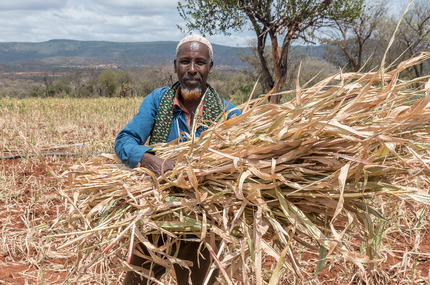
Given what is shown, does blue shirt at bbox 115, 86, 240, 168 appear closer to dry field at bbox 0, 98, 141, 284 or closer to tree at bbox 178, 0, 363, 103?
dry field at bbox 0, 98, 141, 284

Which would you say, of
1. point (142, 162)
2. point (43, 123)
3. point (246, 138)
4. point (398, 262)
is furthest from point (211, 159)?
point (43, 123)

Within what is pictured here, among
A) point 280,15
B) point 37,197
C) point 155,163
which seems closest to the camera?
point 155,163

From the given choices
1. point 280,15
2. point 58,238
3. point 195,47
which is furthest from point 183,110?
point 280,15

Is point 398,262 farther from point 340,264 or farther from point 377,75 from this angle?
point 377,75

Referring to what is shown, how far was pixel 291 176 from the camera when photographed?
106cm

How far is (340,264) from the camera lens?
247cm

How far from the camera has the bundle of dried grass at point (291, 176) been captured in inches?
39.0

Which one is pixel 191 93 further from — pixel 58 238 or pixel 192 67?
pixel 58 238

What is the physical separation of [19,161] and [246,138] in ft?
12.4

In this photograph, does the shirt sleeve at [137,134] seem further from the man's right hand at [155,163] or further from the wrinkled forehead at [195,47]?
the wrinkled forehead at [195,47]

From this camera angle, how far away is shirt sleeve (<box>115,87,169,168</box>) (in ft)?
4.64

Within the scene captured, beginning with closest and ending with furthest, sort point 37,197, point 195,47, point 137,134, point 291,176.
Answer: point 291,176 → point 137,134 → point 195,47 → point 37,197

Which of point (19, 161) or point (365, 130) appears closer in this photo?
point (365, 130)

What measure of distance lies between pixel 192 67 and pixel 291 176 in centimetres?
95
